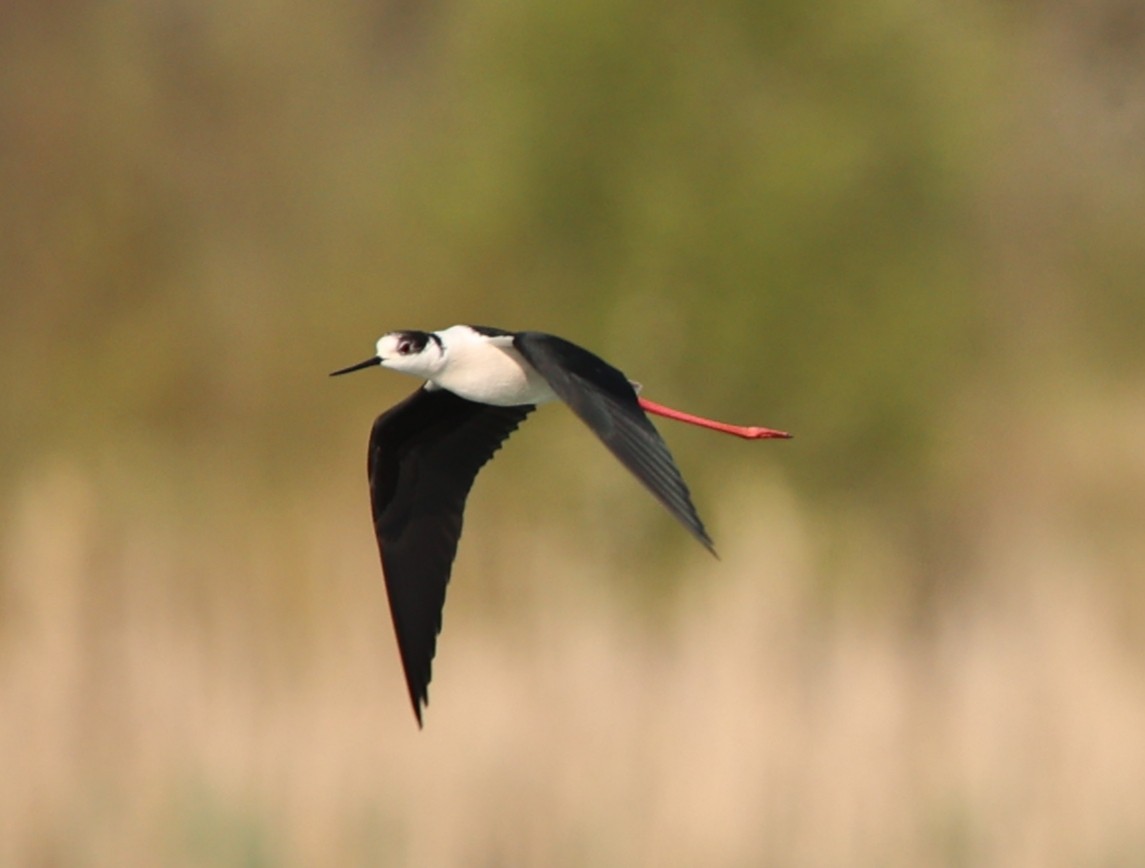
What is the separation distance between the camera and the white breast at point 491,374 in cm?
283

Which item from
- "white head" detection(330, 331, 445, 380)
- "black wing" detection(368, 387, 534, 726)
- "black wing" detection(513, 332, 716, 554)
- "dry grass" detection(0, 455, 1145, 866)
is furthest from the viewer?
Result: "dry grass" detection(0, 455, 1145, 866)

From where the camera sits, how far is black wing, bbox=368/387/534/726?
10.2 feet

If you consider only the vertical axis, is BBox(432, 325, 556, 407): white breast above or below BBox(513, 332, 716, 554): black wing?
above

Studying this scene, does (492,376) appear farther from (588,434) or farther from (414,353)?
(588,434)

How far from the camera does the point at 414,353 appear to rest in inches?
111

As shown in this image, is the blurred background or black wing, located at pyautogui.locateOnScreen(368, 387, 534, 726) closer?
black wing, located at pyautogui.locateOnScreen(368, 387, 534, 726)

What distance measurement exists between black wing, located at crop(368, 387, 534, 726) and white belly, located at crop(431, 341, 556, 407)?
0.87 ft

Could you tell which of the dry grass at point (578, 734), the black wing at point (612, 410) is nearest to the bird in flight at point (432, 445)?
the black wing at point (612, 410)

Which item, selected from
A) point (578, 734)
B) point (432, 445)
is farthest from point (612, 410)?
point (578, 734)

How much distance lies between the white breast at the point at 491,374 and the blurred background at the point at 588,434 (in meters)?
1.31

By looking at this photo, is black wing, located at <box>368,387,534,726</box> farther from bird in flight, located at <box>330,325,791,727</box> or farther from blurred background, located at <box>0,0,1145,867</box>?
blurred background, located at <box>0,0,1145,867</box>

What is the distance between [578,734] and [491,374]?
1.35m

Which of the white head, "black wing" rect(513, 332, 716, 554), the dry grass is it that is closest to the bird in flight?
the white head

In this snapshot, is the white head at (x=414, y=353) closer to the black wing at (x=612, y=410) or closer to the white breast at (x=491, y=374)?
the white breast at (x=491, y=374)
